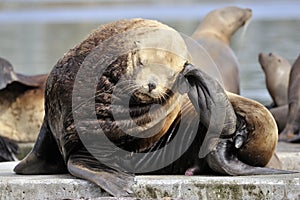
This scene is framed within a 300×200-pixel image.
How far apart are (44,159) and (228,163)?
1.04 metres

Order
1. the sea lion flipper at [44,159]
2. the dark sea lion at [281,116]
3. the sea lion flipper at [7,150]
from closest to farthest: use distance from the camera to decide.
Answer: the sea lion flipper at [44,159], the sea lion flipper at [7,150], the dark sea lion at [281,116]

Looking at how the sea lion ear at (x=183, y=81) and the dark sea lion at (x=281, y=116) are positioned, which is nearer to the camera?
the sea lion ear at (x=183, y=81)

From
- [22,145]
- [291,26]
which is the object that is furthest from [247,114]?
[291,26]

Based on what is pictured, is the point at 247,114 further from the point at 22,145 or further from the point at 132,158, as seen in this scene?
the point at 22,145

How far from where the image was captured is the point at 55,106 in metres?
5.61

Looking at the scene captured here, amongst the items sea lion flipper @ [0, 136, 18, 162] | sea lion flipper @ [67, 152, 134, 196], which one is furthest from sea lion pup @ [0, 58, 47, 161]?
sea lion flipper @ [67, 152, 134, 196]

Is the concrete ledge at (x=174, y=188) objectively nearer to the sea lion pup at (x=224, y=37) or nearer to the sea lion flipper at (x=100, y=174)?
the sea lion flipper at (x=100, y=174)

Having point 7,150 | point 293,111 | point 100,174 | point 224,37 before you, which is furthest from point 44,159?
point 224,37

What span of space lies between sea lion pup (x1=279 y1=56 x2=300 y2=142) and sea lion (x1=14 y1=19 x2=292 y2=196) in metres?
2.96

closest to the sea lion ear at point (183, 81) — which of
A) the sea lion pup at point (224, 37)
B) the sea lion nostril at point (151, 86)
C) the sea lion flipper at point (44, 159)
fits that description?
the sea lion nostril at point (151, 86)

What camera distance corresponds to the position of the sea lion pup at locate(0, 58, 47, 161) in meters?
9.19

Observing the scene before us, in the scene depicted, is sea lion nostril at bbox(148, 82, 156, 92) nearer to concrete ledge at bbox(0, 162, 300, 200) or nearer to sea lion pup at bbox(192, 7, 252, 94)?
concrete ledge at bbox(0, 162, 300, 200)

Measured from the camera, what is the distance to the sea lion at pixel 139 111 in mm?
5367

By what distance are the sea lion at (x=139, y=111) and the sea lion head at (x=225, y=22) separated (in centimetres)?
599
